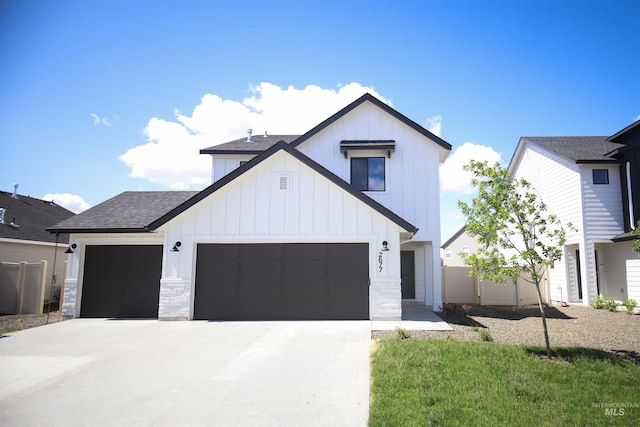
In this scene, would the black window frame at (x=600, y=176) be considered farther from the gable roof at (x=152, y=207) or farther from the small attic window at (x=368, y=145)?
the gable roof at (x=152, y=207)

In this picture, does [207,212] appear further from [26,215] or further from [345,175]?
[26,215]

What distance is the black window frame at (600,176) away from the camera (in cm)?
1595

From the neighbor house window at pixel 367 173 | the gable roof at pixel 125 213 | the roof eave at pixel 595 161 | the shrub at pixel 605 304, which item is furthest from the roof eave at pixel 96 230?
the roof eave at pixel 595 161

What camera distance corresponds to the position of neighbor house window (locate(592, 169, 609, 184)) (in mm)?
15961

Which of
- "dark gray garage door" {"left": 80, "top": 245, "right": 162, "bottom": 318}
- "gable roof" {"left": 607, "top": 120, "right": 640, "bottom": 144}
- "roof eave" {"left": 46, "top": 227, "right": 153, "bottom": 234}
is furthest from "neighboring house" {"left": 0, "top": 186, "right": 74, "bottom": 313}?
"gable roof" {"left": 607, "top": 120, "right": 640, "bottom": 144}

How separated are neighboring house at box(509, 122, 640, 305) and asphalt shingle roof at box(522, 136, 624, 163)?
0.12 ft

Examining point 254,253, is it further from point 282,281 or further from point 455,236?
point 455,236

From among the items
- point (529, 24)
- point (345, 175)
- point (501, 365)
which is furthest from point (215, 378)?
point (529, 24)

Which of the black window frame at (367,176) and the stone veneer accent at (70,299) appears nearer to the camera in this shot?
the stone veneer accent at (70,299)

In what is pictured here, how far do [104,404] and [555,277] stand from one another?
63.7 ft

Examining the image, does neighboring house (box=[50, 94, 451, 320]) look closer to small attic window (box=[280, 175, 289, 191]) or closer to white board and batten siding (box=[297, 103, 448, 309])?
small attic window (box=[280, 175, 289, 191])

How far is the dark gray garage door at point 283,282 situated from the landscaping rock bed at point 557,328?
2.42 metres

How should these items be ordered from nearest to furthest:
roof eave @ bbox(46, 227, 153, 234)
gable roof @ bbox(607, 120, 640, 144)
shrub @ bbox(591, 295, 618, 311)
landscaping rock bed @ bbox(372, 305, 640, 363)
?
landscaping rock bed @ bbox(372, 305, 640, 363)
roof eave @ bbox(46, 227, 153, 234)
shrub @ bbox(591, 295, 618, 311)
gable roof @ bbox(607, 120, 640, 144)

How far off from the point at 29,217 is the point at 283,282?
17269mm
